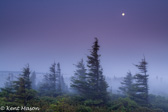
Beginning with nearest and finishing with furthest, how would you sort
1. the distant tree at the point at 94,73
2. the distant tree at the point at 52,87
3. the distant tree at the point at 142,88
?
the distant tree at the point at 94,73 < the distant tree at the point at 142,88 < the distant tree at the point at 52,87

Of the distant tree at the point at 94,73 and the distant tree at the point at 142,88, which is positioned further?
the distant tree at the point at 142,88

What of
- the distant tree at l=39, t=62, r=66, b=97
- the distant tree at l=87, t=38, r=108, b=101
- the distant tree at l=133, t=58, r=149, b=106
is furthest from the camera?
the distant tree at l=39, t=62, r=66, b=97

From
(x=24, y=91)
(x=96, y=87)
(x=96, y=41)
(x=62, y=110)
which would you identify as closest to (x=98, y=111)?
(x=62, y=110)

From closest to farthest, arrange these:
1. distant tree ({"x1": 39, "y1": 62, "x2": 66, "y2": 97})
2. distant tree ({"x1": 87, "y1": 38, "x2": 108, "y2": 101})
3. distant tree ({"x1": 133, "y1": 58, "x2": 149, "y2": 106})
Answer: distant tree ({"x1": 87, "y1": 38, "x2": 108, "y2": 101}) < distant tree ({"x1": 133, "y1": 58, "x2": 149, "y2": 106}) < distant tree ({"x1": 39, "y1": 62, "x2": 66, "y2": 97})

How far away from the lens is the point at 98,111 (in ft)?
30.2

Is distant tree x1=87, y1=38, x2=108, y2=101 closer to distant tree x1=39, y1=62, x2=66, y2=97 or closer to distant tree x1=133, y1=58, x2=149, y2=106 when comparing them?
distant tree x1=133, y1=58, x2=149, y2=106

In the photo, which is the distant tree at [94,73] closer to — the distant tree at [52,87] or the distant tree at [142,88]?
the distant tree at [142,88]

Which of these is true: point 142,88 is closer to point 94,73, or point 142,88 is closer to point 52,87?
point 94,73

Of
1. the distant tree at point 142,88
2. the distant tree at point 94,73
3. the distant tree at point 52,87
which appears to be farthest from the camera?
the distant tree at point 52,87

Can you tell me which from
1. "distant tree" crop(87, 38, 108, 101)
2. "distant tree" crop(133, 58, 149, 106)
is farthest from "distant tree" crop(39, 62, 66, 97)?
"distant tree" crop(133, 58, 149, 106)

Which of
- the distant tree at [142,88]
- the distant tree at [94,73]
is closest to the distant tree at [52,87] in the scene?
the distant tree at [94,73]

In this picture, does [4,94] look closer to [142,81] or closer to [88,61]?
[88,61]

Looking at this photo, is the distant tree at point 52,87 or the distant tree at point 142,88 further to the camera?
the distant tree at point 52,87

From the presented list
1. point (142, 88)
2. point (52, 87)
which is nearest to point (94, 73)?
point (142, 88)
